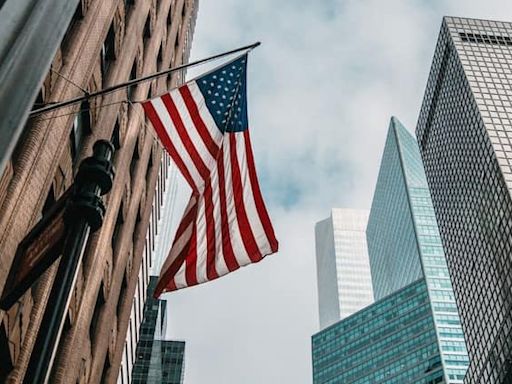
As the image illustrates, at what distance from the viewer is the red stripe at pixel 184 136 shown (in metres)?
13.2

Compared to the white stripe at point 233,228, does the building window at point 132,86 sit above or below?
above

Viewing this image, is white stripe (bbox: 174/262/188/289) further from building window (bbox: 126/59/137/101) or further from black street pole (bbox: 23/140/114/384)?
building window (bbox: 126/59/137/101)

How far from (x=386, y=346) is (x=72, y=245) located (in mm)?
175088

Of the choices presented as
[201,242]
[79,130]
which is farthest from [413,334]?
[201,242]

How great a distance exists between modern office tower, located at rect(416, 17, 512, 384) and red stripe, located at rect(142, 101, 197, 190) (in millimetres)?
76537

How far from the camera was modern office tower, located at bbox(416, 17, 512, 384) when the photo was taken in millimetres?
88188

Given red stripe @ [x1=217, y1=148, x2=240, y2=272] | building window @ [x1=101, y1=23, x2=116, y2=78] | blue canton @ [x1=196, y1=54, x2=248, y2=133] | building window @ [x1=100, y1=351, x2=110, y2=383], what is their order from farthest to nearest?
building window @ [x1=100, y1=351, x2=110, y2=383]
building window @ [x1=101, y1=23, x2=116, y2=78]
blue canton @ [x1=196, y1=54, x2=248, y2=133]
red stripe @ [x1=217, y1=148, x2=240, y2=272]

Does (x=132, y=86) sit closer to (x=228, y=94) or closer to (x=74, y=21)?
(x=74, y=21)

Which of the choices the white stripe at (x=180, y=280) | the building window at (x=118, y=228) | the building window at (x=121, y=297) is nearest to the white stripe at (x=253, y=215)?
the white stripe at (x=180, y=280)

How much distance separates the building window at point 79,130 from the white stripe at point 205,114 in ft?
17.9

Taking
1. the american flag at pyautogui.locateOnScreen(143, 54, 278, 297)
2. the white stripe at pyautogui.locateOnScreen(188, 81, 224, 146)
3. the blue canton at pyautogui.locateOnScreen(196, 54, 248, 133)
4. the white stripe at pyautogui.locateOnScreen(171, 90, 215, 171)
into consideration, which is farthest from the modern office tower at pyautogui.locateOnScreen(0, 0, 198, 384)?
the blue canton at pyautogui.locateOnScreen(196, 54, 248, 133)

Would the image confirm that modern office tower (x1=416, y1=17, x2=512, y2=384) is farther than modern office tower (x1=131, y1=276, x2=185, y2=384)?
No

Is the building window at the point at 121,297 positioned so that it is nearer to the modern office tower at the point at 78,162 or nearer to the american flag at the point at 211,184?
the modern office tower at the point at 78,162

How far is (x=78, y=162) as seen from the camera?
59.3ft
